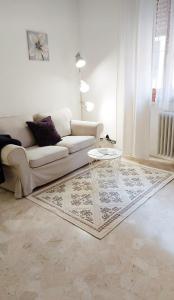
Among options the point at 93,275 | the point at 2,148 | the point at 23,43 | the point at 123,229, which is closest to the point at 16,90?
the point at 23,43

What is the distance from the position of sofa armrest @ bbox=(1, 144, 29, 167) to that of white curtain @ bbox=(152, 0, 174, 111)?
212 cm

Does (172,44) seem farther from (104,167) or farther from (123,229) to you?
(123,229)

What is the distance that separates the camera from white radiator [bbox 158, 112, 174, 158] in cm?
337

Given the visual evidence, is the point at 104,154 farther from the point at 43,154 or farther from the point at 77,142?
the point at 43,154

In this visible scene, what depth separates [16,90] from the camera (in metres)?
3.35

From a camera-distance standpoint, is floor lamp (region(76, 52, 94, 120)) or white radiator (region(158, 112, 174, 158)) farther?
floor lamp (region(76, 52, 94, 120))

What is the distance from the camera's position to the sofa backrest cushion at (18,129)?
2.95 metres

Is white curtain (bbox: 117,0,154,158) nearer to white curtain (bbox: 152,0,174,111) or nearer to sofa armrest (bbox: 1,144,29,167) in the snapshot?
white curtain (bbox: 152,0,174,111)

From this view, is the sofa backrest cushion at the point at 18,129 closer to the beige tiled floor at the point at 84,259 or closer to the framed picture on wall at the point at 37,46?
the framed picture on wall at the point at 37,46

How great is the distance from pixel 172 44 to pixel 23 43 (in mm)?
2045

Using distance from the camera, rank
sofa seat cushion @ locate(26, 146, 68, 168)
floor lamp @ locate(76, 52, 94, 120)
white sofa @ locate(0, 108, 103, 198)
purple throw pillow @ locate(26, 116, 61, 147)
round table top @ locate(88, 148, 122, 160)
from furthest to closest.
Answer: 1. floor lamp @ locate(76, 52, 94, 120)
2. purple throw pillow @ locate(26, 116, 61, 147)
3. round table top @ locate(88, 148, 122, 160)
4. sofa seat cushion @ locate(26, 146, 68, 168)
5. white sofa @ locate(0, 108, 103, 198)

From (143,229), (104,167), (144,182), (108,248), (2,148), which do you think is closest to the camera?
(108,248)

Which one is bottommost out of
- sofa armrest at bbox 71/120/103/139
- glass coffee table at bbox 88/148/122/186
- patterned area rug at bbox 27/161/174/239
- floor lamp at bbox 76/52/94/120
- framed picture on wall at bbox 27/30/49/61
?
patterned area rug at bbox 27/161/174/239

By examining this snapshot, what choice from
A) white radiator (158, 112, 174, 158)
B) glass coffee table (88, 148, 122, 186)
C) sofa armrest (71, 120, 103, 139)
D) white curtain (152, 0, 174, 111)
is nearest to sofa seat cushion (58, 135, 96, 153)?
sofa armrest (71, 120, 103, 139)
